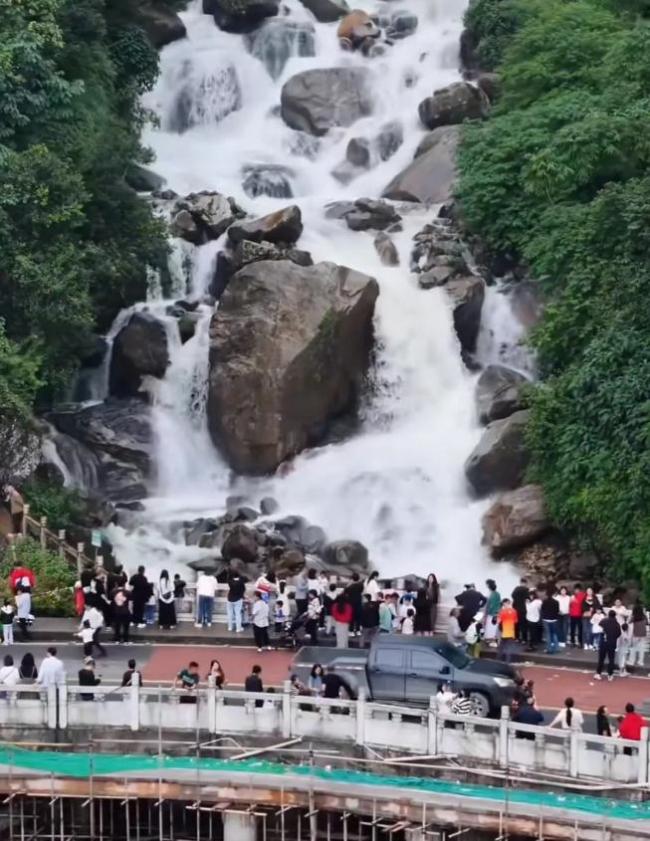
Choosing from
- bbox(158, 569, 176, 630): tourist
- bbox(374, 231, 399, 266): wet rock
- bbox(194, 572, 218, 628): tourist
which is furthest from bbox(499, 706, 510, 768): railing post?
bbox(374, 231, 399, 266): wet rock

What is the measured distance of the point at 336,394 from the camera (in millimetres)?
47312

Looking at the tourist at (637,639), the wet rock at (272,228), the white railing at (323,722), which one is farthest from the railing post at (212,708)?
the wet rock at (272,228)

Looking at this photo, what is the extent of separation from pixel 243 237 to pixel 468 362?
7.32 meters

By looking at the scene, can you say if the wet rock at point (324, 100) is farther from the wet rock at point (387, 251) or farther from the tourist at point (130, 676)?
the tourist at point (130, 676)

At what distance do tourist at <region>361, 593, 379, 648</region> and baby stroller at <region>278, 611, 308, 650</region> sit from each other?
1136 mm

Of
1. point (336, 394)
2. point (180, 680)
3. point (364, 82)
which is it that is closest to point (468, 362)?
point (336, 394)

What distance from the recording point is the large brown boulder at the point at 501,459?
1732 inches

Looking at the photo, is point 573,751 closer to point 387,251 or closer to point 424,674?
point 424,674

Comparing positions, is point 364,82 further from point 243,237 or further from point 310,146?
point 243,237

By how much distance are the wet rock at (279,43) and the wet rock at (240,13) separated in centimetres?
45

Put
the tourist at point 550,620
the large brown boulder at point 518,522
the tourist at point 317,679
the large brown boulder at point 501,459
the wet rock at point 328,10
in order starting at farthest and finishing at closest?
the wet rock at point 328,10 < the large brown boulder at point 501,459 < the large brown boulder at point 518,522 < the tourist at point 550,620 < the tourist at point 317,679

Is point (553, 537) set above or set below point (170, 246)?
below

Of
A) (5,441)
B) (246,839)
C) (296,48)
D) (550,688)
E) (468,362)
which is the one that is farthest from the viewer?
(296,48)

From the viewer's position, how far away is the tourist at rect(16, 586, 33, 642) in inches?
1383
